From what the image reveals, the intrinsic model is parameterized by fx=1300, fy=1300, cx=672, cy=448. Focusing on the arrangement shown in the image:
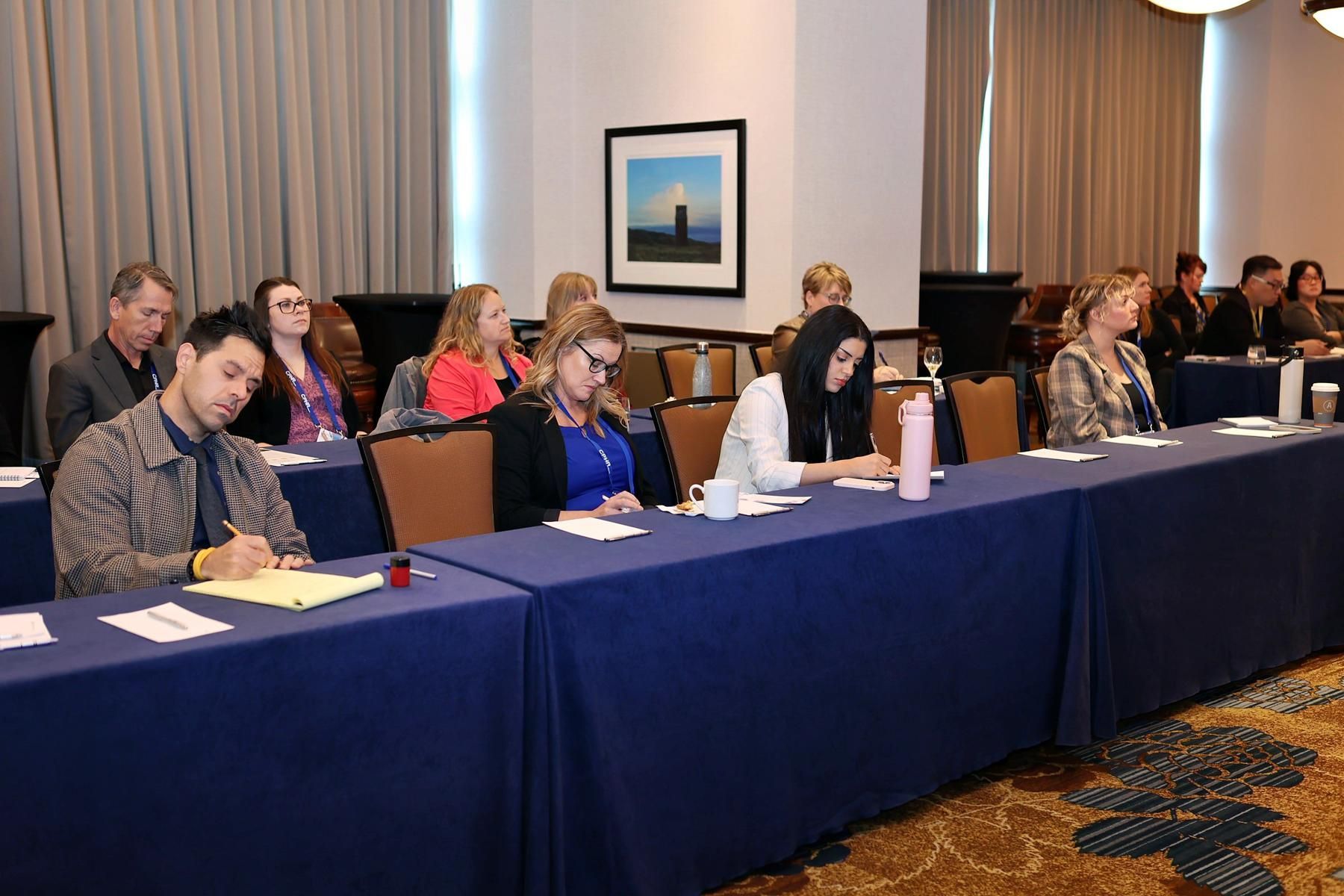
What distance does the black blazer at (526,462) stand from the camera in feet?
11.5

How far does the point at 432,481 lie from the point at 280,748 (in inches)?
54.8

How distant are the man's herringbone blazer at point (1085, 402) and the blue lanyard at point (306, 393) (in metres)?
2.64

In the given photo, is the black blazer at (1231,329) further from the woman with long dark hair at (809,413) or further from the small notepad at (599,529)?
the small notepad at (599,529)

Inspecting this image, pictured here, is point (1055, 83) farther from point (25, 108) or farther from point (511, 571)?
point (511, 571)

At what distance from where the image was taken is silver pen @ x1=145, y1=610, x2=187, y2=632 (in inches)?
80.2

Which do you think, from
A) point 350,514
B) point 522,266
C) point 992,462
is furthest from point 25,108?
point 992,462

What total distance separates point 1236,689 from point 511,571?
101 inches

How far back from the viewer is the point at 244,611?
2.12 meters

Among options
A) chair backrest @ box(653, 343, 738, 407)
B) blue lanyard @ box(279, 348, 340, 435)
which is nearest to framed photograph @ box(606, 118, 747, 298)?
chair backrest @ box(653, 343, 738, 407)

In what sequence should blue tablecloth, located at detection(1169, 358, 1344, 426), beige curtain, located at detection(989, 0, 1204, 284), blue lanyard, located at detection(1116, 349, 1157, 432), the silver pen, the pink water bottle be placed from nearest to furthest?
the silver pen, the pink water bottle, blue lanyard, located at detection(1116, 349, 1157, 432), blue tablecloth, located at detection(1169, 358, 1344, 426), beige curtain, located at detection(989, 0, 1204, 284)

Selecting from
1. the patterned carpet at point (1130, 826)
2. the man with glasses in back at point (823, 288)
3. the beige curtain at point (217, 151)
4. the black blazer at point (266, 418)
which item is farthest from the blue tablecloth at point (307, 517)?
the beige curtain at point (217, 151)

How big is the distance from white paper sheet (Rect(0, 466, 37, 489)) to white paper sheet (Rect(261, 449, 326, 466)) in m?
0.61

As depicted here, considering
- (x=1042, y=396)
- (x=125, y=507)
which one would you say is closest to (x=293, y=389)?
(x=125, y=507)

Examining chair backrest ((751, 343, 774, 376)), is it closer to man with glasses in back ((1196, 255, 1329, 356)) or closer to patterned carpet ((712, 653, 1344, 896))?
patterned carpet ((712, 653, 1344, 896))
